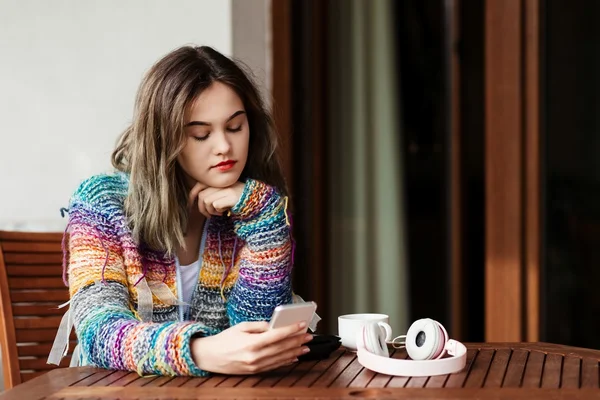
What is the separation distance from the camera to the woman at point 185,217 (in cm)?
172

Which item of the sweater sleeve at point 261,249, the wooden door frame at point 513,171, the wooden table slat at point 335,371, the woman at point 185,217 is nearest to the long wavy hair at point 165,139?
the woman at point 185,217

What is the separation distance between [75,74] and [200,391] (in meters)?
1.59

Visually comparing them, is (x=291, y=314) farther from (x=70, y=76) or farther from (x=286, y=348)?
(x=70, y=76)

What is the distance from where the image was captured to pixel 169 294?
1.83m

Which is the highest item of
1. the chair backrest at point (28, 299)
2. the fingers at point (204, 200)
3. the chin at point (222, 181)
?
the chin at point (222, 181)

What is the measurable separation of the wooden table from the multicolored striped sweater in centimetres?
9

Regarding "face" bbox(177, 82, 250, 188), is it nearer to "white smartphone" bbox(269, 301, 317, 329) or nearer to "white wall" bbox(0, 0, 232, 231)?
"white smartphone" bbox(269, 301, 317, 329)

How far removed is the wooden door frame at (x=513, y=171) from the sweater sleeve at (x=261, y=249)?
1626 mm

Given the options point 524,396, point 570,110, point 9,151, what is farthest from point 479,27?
point 524,396

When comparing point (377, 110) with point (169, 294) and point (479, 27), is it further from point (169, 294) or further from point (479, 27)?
point (169, 294)

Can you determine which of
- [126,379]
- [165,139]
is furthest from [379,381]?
[165,139]

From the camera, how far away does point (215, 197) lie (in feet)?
5.94

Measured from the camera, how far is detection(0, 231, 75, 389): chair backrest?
6.91 feet

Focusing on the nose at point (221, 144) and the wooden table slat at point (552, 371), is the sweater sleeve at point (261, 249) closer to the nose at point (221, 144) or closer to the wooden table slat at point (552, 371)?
the nose at point (221, 144)
